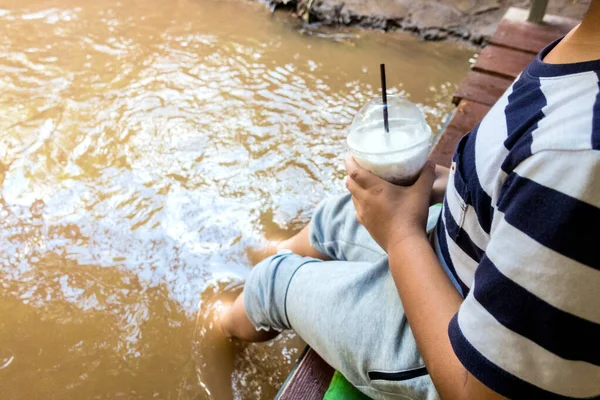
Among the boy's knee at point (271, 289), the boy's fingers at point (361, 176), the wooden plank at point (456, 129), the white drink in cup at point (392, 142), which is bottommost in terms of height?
the boy's knee at point (271, 289)

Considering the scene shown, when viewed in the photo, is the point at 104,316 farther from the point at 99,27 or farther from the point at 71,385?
the point at 99,27

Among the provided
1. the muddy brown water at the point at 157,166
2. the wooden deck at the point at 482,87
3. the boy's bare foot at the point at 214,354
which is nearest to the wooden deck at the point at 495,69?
the wooden deck at the point at 482,87

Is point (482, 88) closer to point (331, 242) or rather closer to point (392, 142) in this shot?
point (331, 242)

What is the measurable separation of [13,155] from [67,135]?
0.25 metres

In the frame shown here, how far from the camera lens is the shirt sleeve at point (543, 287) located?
504 mm

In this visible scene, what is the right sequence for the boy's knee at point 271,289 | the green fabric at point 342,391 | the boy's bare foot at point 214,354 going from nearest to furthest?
1. the green fabric at point 342,391
2. the boy's knee at point 271,289
3. the boy's bare foot at point 214,354

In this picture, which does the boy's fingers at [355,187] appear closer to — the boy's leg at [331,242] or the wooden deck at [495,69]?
the boy's leg at [331,242]

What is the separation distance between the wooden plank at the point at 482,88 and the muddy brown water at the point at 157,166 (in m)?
0.62

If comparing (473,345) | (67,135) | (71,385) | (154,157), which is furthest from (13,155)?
(473,345)

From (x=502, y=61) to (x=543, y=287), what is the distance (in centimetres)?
176

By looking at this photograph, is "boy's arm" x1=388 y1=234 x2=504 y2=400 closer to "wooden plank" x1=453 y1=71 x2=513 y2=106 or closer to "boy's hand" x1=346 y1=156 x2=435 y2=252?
"boy's hand" x1=346 y1=156 x2=435 y2=252

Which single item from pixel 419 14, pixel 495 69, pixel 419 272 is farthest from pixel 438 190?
pixel 419 14

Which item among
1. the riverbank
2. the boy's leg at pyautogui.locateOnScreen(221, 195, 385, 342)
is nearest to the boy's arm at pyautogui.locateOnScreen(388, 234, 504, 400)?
the boy's leg at pyautogui.locateOnScreen(221, 195, 385, 342)

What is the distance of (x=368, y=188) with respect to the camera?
88cm
